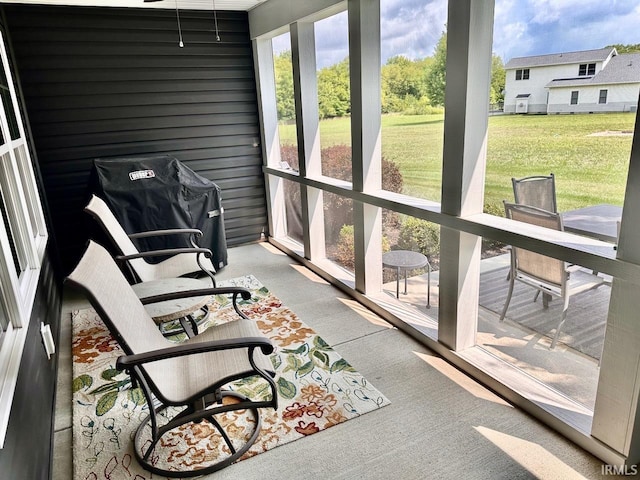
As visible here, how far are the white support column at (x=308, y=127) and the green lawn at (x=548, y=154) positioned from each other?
49.1 inches

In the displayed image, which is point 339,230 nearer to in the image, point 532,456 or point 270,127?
point 270,127

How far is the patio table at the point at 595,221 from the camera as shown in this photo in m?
1.93

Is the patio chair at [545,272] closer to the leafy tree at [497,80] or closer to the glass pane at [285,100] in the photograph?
the leafy tree at [497,80]

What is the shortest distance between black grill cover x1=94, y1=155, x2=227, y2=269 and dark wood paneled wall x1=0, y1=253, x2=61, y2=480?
4.05ft

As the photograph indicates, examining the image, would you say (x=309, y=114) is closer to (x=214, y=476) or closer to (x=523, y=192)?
(x=523, y=192)

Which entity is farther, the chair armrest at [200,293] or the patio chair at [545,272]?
the chair armrest at [200,293]

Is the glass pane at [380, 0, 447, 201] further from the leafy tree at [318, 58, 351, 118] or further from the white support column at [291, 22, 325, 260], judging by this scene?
the white support column at [291, 22, 325, 260]

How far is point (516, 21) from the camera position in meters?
2.18

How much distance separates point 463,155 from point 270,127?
306 cm

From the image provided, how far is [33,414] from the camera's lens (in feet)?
6.25

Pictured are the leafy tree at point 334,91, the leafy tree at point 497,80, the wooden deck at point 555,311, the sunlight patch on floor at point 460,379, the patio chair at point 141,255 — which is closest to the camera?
the wooden deck at point 555,311

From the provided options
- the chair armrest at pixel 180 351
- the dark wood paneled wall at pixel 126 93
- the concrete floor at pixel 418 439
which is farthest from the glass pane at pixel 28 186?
the chair armrest at pixel 180 351

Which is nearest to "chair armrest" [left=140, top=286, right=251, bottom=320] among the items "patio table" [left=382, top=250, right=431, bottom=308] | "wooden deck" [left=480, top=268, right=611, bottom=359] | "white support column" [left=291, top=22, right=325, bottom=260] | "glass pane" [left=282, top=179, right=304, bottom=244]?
"patio table" [left=382, top=250, right=431, bottom=308]

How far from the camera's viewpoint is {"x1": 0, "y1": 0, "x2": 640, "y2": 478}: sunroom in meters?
1.93
